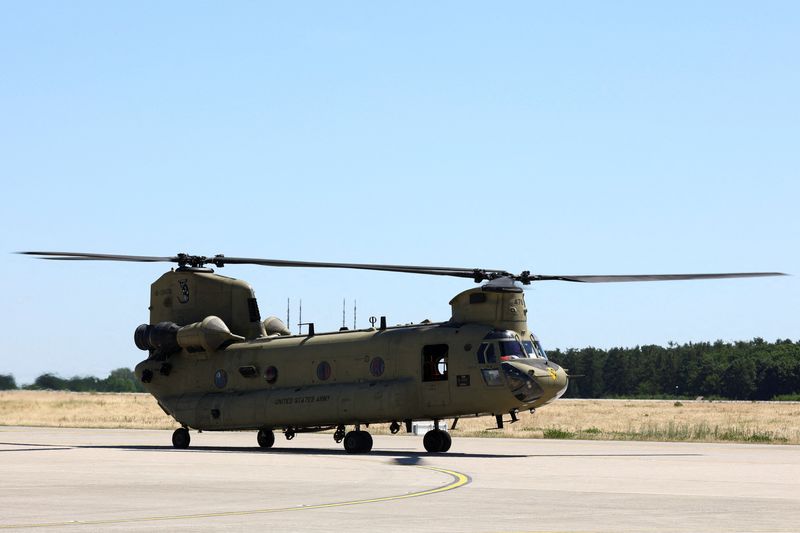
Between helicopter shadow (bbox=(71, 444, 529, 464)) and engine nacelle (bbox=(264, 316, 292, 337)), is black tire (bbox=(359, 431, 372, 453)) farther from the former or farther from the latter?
engine nacelle (bbox=(264, 316, 292, 337))

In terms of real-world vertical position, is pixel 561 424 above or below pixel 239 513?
above

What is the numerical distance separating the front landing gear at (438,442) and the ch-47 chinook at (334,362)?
4 cm

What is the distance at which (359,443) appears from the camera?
34250 mm

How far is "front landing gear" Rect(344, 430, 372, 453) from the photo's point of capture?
3416 centimetres

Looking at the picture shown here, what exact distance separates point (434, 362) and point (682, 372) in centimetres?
10631

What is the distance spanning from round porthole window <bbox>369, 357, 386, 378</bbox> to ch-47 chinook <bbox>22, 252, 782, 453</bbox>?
1.1 inches

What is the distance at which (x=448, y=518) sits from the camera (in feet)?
53.7

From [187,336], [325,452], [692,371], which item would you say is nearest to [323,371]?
[325,452]

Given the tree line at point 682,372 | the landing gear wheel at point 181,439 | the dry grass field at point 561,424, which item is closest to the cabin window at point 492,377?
the dry grass field at point 561,424

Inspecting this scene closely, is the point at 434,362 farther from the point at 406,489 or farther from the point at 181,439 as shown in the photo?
the point at 406,489

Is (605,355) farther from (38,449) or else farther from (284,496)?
(284,496)

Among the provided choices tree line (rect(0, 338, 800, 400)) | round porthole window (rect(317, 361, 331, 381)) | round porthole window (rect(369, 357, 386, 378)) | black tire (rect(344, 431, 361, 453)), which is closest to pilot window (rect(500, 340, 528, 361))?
round porthole window (rect(369, 357, 386, 378))

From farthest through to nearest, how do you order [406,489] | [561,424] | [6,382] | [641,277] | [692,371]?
1. [692,371]
2. [6,382]
3. [561,424]
4. [641,277]
5. [406,489]

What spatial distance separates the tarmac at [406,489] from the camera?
15992mm
